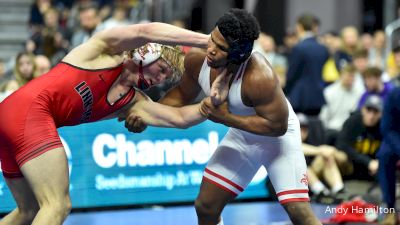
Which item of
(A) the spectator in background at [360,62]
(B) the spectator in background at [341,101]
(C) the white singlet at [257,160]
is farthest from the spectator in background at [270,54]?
(C) the white singlet at [257,160]

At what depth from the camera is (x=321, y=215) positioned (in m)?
9.43

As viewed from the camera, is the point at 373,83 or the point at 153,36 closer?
the point at 153,36

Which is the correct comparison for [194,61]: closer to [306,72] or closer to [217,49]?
[217,49]

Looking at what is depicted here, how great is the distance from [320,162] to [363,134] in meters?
0.56

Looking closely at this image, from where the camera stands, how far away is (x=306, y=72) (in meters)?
11.6

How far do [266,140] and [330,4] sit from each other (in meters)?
11.4

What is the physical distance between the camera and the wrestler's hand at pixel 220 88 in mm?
6070

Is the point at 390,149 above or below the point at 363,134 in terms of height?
above

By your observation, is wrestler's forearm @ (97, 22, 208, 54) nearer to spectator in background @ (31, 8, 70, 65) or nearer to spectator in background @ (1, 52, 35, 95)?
spectator in background @ (1, 52, 35, 95)

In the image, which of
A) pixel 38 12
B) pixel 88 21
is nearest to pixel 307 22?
pixel 88 21

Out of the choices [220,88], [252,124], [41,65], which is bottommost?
[41,65]

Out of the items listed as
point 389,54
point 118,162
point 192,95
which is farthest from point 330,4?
point 192,95

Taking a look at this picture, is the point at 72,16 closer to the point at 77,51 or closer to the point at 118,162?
the point at 118,162

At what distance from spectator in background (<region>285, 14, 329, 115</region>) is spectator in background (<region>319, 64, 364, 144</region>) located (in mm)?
503
